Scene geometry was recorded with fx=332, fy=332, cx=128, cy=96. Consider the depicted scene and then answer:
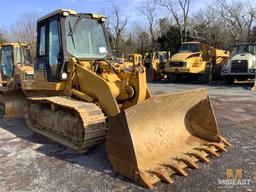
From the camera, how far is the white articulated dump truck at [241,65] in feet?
54.8

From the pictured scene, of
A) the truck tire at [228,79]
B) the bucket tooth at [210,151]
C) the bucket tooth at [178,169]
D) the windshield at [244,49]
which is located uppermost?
the windshield at [244,49]

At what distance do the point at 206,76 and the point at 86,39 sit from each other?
529 inches

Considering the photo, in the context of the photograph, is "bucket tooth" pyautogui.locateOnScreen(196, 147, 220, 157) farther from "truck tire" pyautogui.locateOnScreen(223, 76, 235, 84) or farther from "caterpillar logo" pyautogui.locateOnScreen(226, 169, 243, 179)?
"truck tire" pyautogui.locateOnScreen(223, 76, 235, 84)

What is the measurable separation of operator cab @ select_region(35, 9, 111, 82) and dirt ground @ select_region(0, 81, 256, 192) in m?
1.50

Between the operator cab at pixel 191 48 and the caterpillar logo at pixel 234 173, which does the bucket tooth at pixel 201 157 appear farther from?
the operator cab at pixel 191 48

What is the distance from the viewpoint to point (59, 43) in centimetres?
641

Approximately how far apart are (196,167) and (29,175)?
2.40 m

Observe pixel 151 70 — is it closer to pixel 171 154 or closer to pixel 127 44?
pixel 171 154

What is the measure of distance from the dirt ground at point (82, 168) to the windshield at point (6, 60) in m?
5.58

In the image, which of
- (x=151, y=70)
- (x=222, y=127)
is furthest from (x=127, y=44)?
(x=222, y=127)

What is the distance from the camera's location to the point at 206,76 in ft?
62.3

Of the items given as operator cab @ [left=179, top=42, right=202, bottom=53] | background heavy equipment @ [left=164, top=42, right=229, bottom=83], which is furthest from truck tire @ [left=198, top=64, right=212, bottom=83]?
operator cab @ [left=179, top=42, right=202, bottom=53]

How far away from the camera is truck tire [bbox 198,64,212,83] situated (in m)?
19.0

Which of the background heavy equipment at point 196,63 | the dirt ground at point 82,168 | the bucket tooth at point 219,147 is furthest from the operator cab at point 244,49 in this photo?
the bucket tooth at point 219,147
